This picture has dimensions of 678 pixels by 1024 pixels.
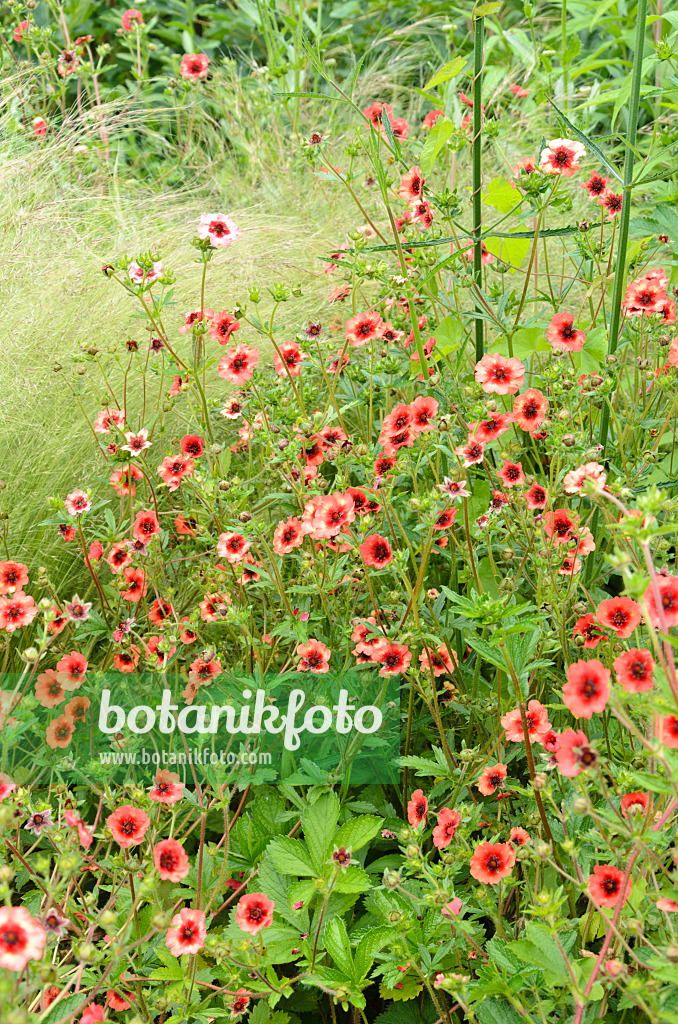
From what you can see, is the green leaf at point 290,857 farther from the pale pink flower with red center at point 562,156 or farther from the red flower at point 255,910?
the pale pink flower with red center at point 562,156

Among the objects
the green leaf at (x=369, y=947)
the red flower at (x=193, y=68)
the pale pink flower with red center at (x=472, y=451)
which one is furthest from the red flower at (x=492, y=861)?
the red flower at (x=193, y=68)

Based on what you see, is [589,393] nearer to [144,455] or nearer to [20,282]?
[144,455]

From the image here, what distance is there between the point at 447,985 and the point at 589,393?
33.8 inches

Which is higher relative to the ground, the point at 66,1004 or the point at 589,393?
the point at 589,393

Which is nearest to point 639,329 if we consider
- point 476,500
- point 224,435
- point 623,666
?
point 476,500

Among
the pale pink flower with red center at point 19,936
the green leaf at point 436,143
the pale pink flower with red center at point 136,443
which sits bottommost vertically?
the pale pink flower with red center at point 136,443

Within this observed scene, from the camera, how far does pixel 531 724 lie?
118 cm

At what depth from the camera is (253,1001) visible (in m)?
1.29

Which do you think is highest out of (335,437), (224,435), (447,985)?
(335,437)

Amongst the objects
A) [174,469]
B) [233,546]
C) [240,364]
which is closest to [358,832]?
[233,546]

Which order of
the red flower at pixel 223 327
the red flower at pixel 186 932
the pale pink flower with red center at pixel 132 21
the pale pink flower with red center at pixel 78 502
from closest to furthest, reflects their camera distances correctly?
the red flower at pixel 186 932, the pale pink flower with red center at pixel 78 502, the red flower at pixel 223 327, the pale pink flower with red center at pixel 132 21

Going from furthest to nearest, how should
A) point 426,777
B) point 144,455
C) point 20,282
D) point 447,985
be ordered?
point 20,282 < point 144,455 < point 426,777 < point 447,985

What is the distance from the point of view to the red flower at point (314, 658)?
1285 millimetres

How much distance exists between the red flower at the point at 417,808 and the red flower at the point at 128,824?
0.35m
